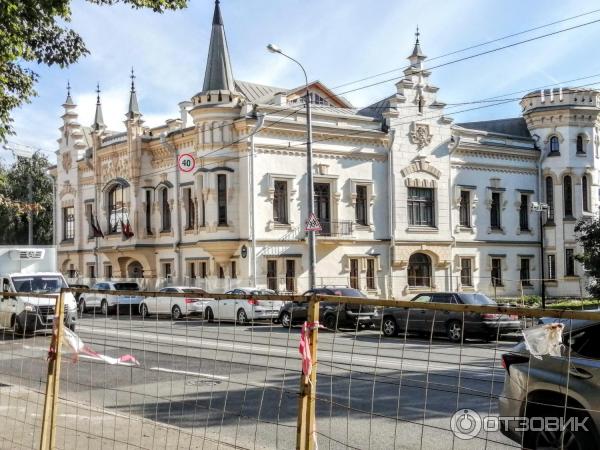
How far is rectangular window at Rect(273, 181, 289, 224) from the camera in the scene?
34.8m

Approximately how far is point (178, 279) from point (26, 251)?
13505 millimetres

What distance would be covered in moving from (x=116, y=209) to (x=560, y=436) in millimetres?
39374

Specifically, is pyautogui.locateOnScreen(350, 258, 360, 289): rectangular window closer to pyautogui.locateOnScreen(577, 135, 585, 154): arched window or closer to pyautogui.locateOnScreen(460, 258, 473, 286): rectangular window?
pyautogui.locateOnScreen(460, 258, 473, 286): rectangular window

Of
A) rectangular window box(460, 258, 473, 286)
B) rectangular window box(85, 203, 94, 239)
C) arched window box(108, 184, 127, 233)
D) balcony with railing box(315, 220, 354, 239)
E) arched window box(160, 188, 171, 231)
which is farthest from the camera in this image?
rectangular window box(85, 203, 94, 239)

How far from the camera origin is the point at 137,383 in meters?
11.0

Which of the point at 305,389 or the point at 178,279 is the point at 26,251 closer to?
the point at 178,279

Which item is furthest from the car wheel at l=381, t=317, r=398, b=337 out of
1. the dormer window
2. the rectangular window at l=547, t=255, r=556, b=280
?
the dormer window

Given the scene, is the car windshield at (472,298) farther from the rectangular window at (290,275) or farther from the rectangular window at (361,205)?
the rectangular window at (361,205)

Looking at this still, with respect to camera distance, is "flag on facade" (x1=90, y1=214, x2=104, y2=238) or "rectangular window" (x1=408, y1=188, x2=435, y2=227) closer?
"rectangular window" (x1=408, y1=188, x2=435, y2=227)

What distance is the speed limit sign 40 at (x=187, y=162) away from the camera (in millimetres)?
35562

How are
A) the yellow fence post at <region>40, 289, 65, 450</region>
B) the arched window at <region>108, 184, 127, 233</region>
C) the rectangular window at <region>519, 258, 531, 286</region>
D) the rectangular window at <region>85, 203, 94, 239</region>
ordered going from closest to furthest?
the yellow fence post at <region>40, 289, 65, 450</region> < the arched window at <region>108, 184, 127, 233</region> < the rectangular window at <region>519, 258, 531, 286</region> < the rectangular window at <region>85, 203, 94, 239</region>

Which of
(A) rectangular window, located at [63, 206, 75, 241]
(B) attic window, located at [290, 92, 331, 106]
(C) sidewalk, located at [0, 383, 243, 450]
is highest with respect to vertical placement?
(B) attic window, located at [290, 92, 331, 106]

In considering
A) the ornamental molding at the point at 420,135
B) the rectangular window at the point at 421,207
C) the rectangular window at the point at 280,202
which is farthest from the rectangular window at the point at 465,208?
the rectangular window at the point at 280,202

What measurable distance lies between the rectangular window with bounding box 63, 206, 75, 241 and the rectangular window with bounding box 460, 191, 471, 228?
25037 mm
